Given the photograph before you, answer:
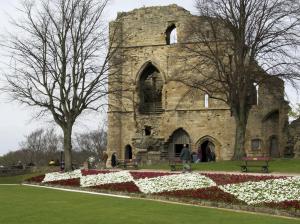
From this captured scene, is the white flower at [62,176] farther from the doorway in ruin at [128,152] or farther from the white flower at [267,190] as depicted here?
the doorway in ruin at [128,152]

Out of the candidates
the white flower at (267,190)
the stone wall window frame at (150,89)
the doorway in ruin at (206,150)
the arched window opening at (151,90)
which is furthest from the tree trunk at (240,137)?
the arched window opening at (151,90)

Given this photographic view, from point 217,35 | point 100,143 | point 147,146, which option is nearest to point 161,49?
point 147,146

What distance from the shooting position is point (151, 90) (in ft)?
167

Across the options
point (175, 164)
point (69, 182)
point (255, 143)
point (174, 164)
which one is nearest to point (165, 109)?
point (255, 143)

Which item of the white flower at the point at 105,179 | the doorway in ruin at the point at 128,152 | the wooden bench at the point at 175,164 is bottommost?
the white flower at the point at 105,179

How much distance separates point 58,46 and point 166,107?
53.2 feet

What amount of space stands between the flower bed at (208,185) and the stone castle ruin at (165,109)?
19.1 metres

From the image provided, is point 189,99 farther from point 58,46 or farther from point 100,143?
point 100,143

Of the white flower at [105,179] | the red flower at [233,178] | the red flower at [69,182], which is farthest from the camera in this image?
the red flower at [69,182]

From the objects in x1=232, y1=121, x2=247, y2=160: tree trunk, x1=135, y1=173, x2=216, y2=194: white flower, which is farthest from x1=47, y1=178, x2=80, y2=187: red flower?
x1=232, y1=121, x2=247, y2=160: tree trunk

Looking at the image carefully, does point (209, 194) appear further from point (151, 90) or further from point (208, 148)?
point (151, 90)

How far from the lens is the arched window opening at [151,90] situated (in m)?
50.5

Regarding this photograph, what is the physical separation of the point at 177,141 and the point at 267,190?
29979 mm

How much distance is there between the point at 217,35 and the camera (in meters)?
35.9
